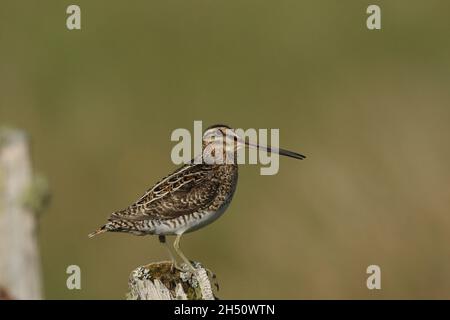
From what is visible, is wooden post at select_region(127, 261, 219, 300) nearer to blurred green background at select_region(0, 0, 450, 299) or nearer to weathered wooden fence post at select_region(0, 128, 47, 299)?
weathered wooden fence post at select_region(0, 128, 47, 299)

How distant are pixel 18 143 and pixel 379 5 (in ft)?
25.6

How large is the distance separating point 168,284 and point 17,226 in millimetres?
1502

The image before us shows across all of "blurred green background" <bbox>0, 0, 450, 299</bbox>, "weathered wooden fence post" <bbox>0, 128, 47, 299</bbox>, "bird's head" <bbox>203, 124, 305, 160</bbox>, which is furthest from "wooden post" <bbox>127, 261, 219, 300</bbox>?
"blurred green background" <bbox>0, 0, 450, 299</bbox>

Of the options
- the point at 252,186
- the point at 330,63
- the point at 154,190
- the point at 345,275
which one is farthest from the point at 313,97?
the point at 154,190

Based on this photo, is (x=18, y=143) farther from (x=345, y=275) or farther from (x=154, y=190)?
(x=345, y=275)

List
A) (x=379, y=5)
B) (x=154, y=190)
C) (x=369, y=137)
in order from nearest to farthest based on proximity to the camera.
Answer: (x=154, y=190) < (x=369, y=137) < (x=379, y=5)

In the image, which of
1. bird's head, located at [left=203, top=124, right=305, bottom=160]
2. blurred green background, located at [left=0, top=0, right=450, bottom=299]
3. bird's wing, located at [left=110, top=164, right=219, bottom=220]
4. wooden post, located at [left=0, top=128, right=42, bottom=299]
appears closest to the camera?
bird's wing, located at [left=110, top=164, right=219, bottom=220]

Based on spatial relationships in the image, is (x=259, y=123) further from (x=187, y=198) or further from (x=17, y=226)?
(x=17, y=226)

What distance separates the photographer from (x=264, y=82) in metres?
12.9

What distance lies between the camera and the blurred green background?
36.2 ft

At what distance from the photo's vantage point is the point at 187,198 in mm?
7051

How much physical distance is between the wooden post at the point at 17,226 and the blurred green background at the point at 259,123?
12.1ft

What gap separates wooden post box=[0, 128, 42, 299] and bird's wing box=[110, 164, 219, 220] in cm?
62

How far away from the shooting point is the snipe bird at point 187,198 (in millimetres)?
6836
